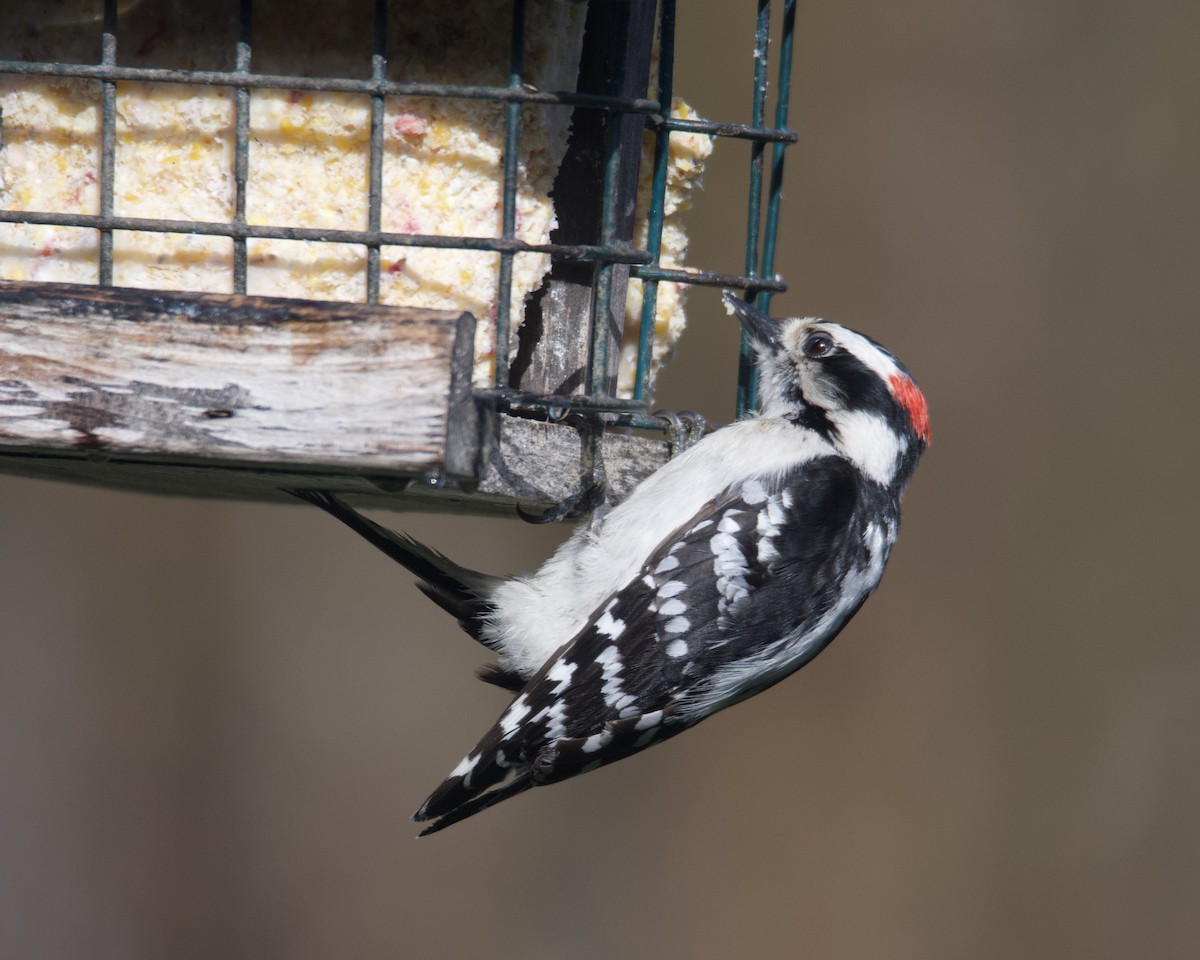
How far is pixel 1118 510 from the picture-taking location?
15.8 ft

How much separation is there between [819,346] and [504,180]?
2.76 feet

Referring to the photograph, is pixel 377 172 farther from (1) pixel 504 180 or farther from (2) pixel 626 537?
(2) pixel 626 537

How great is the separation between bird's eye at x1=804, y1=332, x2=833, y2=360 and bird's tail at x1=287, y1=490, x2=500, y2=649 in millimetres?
744

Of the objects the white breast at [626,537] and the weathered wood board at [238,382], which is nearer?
the weathered wood board at [238,382]

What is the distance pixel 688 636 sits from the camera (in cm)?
250

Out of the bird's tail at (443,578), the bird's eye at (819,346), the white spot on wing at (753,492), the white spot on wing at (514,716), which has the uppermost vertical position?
the bird's eye at (819,346)

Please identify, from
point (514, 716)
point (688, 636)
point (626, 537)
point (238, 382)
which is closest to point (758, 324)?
point (626, 537)

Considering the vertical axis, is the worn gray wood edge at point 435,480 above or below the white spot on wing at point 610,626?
above

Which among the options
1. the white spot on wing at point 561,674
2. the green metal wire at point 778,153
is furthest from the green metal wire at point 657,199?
the white spot on wing at point 561,674

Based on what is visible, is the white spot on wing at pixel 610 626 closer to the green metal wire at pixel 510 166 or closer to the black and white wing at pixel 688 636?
the black and white wing at pixel 688 636

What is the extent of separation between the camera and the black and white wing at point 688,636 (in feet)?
7.98

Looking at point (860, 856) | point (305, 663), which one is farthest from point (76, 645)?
point (860, 856)

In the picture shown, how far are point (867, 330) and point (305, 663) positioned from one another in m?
2.17

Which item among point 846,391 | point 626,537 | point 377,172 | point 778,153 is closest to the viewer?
point 377,172
